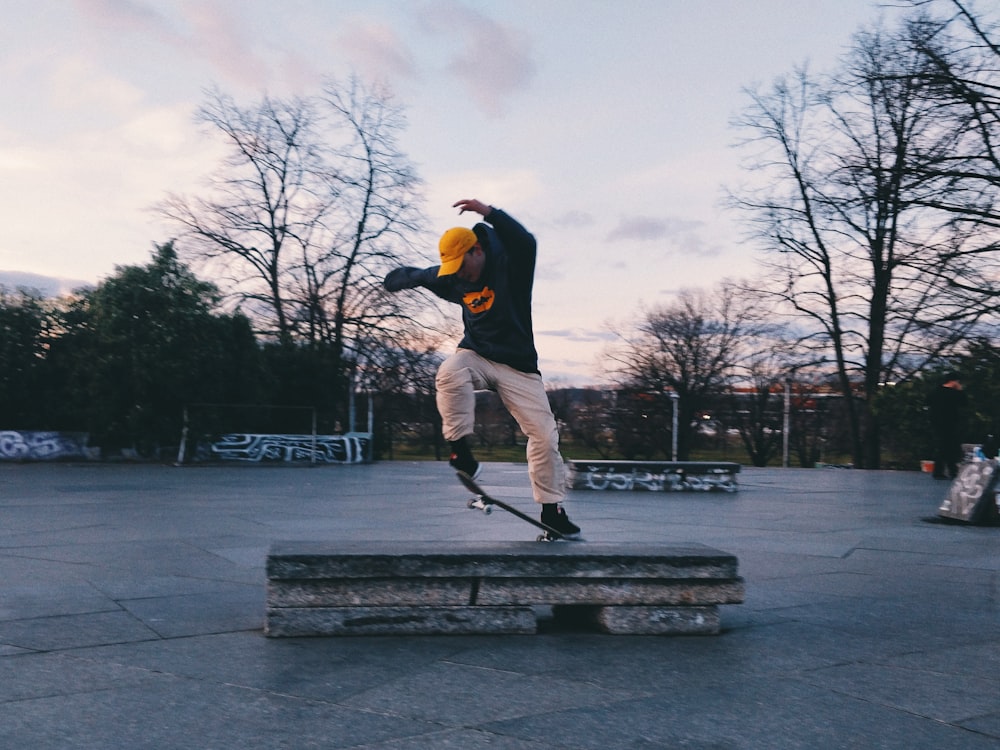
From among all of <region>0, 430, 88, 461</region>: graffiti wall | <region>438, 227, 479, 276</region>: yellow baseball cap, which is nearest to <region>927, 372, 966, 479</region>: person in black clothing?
<region>438, 227, 479, 276</region>: yellow baseball cap

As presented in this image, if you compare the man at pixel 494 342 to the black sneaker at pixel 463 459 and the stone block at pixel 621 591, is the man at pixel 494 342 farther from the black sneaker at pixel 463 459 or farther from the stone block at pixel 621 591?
the stone block at pixel 621 591

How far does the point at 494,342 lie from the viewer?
17.6 feet

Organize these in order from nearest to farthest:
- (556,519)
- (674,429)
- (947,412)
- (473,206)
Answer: (473,206)
(556,519)
(947,412)
(674,429)

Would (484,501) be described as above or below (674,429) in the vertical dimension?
below

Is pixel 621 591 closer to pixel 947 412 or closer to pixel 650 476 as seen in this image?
pixel 650 476

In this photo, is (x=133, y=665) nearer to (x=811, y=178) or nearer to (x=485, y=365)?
(x=485, y=365)

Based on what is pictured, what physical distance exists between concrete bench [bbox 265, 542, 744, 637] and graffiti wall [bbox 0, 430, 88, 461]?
19807 mm

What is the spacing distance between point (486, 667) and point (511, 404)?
1.92 metres

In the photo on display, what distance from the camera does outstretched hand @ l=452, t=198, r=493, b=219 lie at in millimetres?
5012

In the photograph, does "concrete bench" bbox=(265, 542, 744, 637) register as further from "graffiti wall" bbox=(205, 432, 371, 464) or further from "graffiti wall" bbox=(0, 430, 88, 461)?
"graffiti wall" bbox=(0, 430, 88, 461)

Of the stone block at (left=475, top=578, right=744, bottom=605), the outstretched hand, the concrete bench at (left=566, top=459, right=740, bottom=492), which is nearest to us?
the stone block at (left=475, top=578, right=744, bottom=605)

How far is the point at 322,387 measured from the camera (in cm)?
2531

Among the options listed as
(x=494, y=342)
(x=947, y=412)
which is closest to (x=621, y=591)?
(x=494, y=342)

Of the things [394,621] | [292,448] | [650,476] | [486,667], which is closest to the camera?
[486,667]
